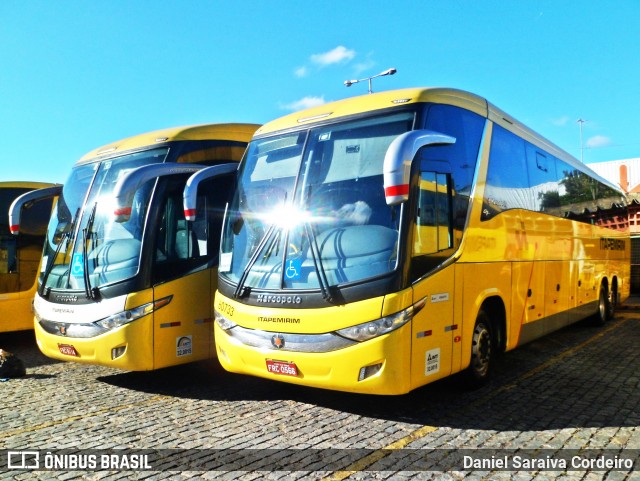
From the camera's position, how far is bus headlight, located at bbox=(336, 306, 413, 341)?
5.31m

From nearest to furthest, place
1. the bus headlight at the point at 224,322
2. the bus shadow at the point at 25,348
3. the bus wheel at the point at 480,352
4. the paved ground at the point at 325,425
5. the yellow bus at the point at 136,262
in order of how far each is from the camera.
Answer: the paved ground at the point at 325,425
the bus headlight at the point at 224,322
the bus wheel at the point at 480,352
the yellow bus at the point at 136,262
the bus shadow at the point at 25,348

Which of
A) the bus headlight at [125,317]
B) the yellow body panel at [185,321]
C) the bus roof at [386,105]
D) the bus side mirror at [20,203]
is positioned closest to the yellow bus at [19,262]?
the bus side mirror at [20,203]

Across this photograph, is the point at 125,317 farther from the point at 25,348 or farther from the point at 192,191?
the point at 25,348

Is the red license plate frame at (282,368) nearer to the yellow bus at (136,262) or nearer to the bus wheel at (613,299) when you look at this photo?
the yellow bus at (136,262)

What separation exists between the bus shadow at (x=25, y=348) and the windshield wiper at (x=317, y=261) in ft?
20.0

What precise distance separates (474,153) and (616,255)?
1004cm

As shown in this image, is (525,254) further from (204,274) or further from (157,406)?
(157,406)

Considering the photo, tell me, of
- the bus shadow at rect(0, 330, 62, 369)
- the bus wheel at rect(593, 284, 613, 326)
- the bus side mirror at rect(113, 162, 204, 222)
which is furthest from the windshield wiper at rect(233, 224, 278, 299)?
the bus wheel at rect(593, 284, 613, 326)

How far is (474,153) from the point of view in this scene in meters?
6.92

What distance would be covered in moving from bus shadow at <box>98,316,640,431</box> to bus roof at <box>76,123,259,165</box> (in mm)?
3437

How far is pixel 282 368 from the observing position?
5.81 metres

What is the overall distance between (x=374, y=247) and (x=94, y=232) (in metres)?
4.14

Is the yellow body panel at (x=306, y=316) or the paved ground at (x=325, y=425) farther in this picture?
the yellow body panel at (x=306, y=316)

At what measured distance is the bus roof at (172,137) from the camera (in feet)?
26.7
